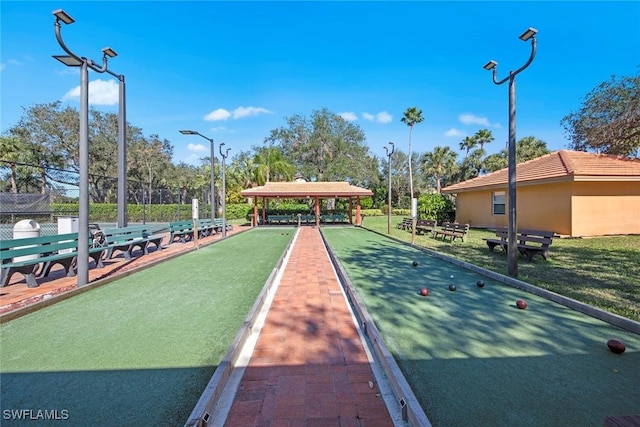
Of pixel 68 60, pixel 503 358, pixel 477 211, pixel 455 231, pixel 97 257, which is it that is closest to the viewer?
pixel 503 358

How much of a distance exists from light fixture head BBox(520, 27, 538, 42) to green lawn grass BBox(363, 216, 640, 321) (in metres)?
4.94

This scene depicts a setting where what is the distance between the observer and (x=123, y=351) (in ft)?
11.0

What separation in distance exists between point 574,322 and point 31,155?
141 ft

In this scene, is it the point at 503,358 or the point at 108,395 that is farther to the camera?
the point at 503,358

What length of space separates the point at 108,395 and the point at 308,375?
1.72 m

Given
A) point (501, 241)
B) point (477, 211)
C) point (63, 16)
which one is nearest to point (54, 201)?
point (63, 16)

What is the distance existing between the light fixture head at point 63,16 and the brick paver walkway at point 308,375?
6006mm

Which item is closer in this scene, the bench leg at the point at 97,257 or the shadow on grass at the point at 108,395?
→ the shadow on grass at the point at 108,395

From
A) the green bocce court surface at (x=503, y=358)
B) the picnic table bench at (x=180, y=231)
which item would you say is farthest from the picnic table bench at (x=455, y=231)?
the picnic table bench at (x=180, y=231)

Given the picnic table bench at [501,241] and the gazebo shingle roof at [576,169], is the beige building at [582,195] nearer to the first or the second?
the gazebo shingle roof at [576,169]

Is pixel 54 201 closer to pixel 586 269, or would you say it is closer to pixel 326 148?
pixel 586 269

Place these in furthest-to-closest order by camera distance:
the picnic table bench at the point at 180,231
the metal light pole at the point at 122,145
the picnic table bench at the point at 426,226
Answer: the picnic table bench at the point at 426,226
the picnic table bench at the point at 180,231
the metal light pole at the point at 122,145

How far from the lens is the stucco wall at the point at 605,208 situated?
43.9 ft

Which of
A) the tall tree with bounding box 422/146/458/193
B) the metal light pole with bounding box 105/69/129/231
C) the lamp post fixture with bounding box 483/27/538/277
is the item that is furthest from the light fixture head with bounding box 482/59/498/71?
the tall tree with bounding box 422/146/458/193
